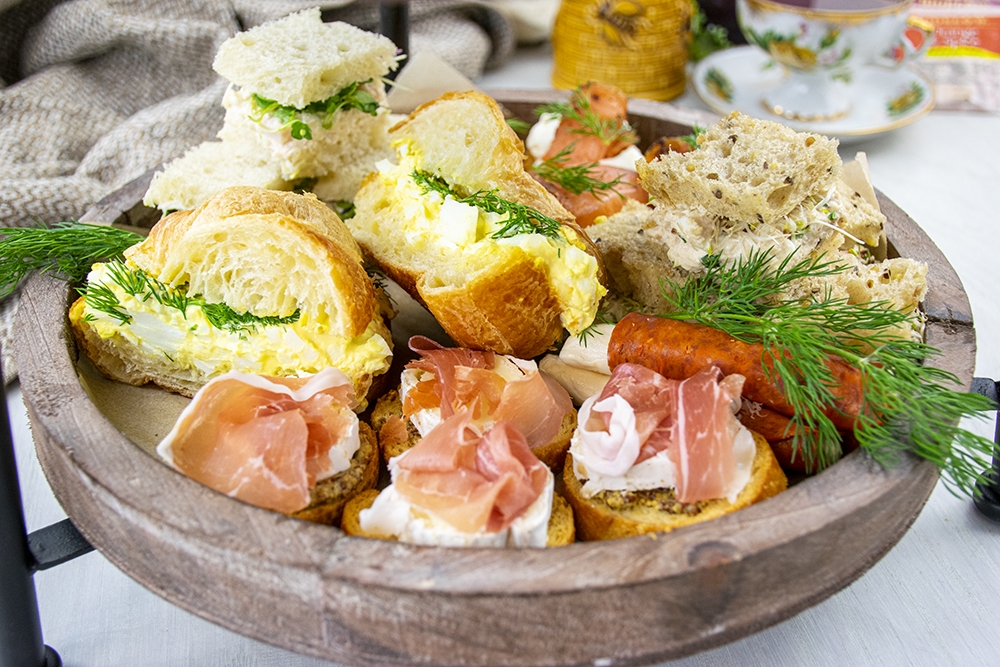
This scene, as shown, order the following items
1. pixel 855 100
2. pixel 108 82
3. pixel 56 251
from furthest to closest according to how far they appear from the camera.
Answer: pixel 855 100 < pixel 108 82 < pixel 56 251

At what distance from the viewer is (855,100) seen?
3.42 m

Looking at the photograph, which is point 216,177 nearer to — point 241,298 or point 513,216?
point 241,298

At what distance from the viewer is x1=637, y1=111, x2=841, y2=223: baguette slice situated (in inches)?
62.6

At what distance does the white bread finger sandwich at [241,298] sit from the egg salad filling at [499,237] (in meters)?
0.16

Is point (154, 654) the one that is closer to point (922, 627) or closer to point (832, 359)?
point (832, 359)

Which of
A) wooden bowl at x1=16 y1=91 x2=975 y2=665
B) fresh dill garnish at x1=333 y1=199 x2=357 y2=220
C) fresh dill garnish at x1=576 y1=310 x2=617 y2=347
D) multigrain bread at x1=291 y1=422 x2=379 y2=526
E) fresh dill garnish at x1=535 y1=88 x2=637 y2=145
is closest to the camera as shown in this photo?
wooden bowl at x1=16 y1=91 x2=975 y2=665

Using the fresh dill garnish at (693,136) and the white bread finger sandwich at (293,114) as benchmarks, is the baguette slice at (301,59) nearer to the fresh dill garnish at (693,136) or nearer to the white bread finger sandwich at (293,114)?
the white bread finger sandwich at (293,114)

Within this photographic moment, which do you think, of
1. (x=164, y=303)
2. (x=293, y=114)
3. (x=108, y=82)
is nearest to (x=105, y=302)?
(x=164, y=303)

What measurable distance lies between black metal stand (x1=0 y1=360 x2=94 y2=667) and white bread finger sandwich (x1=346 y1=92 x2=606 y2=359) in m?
0.72

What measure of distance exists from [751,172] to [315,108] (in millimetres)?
955

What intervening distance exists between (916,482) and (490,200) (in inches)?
34.2

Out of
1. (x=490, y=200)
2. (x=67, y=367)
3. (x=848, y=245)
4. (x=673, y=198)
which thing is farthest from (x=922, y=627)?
(x=67, y=367)

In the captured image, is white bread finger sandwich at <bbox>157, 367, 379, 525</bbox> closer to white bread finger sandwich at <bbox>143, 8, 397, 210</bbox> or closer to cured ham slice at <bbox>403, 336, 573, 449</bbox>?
cured ham slice at <bbox>403, 336, 573, 449</bbox>

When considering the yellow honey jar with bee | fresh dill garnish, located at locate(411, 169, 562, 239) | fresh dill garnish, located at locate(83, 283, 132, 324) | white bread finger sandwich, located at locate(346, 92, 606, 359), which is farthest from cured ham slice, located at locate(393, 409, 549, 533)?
the yellow honey jar with bee
